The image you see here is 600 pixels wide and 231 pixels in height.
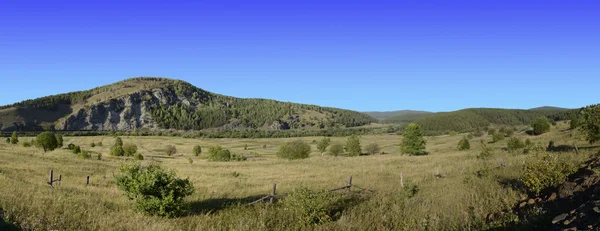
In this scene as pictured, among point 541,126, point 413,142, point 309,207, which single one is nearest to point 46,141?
point 413,142

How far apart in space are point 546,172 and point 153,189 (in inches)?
655

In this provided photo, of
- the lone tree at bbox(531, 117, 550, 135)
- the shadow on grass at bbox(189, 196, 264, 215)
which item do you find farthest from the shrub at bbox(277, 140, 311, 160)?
the lone tree at bbox(531, 117, 550, 135)

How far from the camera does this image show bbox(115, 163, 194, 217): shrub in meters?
14.5

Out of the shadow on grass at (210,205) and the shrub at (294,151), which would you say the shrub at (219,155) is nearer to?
the shrub at (294,151)

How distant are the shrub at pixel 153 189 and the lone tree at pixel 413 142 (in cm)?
6387

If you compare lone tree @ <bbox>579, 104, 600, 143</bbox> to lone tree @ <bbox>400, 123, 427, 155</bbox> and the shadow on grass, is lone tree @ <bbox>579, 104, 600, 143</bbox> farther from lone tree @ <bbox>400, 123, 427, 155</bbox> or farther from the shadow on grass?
lone tree @ <bbox>400, 123, 427, 155</bbox>

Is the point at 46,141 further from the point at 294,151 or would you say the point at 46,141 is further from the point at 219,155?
the point at 294,151

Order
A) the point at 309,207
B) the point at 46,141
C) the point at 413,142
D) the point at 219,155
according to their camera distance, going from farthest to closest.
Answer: the point at 219,155, the point at 413,142, the point at 46,141, the point at 309,207

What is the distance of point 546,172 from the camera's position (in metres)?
15.0

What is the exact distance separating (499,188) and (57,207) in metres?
20.0

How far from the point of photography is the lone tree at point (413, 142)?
72550mm

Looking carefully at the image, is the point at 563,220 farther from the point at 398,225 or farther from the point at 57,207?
the point at 57,207

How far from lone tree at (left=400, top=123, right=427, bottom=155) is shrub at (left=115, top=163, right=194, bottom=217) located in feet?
210

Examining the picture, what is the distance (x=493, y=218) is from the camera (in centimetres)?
1315
